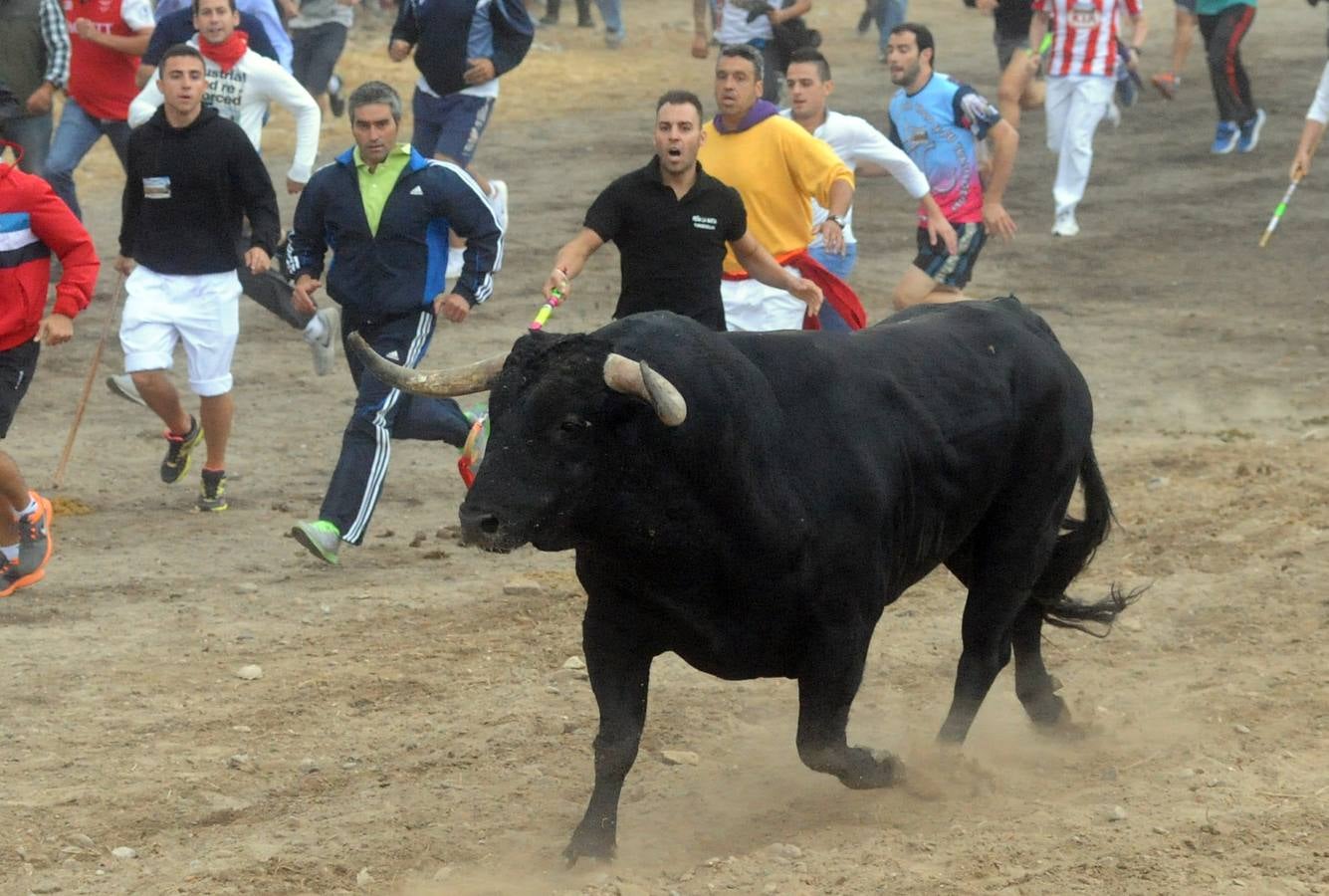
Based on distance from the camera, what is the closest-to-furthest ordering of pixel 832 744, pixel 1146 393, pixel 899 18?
pixel 832 744, pixel 1146 393, pixel 899 18

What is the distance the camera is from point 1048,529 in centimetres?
670

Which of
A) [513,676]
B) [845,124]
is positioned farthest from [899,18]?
[513,676]

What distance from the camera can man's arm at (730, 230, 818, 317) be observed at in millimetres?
8234

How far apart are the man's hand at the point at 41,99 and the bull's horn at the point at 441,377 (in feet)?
23.6

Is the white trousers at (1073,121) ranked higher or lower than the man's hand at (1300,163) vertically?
lower

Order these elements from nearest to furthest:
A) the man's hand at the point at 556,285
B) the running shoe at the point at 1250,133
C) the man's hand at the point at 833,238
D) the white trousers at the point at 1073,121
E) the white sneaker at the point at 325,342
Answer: the man's hand at the point at 556,285 → the man's hand at the point at 833,238 → the white sneaker at the point at 325,342 → the white trousers at the point at 1073,121 → the running shoe at the point at 1250,133

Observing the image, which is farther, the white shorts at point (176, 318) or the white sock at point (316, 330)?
the white sock at point (316, 330)

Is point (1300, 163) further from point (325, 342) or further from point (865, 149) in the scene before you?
point (325, 342)

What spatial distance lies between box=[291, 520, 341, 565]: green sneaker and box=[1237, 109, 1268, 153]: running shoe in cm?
1191

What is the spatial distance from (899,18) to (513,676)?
56.0 feet

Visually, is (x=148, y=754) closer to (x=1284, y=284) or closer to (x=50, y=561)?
(x=50, y=561)

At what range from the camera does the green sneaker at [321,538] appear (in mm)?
8383

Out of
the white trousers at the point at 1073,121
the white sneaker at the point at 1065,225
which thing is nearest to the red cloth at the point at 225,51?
the white trousers at the point at 1073,121

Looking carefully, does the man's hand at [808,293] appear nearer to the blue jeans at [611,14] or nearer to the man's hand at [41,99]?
the man's hand at [41,99]
